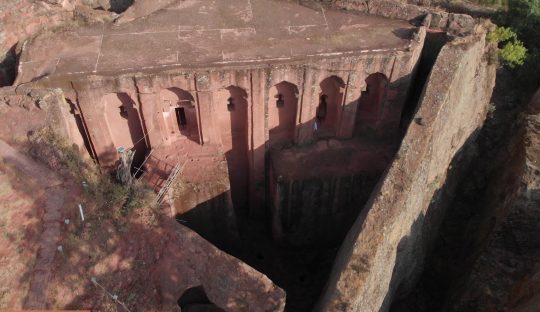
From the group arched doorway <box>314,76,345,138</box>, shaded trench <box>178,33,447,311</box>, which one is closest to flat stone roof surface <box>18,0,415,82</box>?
arched doorway <box>314,76,345,138</box>

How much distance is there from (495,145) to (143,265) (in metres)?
13.2

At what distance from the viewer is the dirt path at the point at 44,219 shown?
7.91 metres

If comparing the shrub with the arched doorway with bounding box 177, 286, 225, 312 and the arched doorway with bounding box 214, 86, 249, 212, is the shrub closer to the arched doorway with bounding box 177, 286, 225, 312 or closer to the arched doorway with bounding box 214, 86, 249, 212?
the arched doorway with bounding box 214, 86, 249, 212

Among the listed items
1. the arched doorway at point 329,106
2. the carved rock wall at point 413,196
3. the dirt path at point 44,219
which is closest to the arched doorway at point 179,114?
the arched doorway at point 329,106

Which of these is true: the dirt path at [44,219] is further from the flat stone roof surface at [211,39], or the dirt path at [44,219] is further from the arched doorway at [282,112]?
the arched doorway at [282,112]

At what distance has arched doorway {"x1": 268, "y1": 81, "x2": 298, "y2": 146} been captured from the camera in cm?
1360

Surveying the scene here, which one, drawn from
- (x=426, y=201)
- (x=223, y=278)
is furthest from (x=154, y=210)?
(x=426, y=201)

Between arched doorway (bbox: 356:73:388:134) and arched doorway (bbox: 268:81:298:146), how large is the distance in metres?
2.07

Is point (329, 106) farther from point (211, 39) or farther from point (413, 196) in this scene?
point (413, 196)

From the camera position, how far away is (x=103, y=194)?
948 centimetres

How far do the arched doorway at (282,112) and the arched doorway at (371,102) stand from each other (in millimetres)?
2073

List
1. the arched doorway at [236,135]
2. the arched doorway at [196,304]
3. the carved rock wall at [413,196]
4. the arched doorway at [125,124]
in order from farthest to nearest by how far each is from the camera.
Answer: the arched doorway at [236,135] → the arched doorway at [125,124] → the arched doorway at [196,304] → the carved rock wall at [413,196]

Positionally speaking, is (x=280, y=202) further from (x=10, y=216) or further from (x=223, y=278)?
(x=10, y=216)

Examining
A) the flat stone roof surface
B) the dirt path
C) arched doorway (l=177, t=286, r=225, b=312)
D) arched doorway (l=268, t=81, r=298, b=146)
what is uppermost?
the flat stone roof surface
